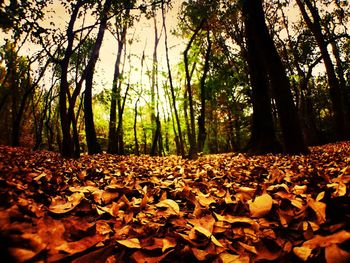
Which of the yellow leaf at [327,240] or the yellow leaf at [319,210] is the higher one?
the yellow leaf at [319,210]

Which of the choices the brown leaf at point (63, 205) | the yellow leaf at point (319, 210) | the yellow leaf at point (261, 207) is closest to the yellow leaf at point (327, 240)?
the yellow leaf at point (319, 210)

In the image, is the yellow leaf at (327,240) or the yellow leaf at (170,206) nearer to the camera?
the yellow leaf at (327,240)

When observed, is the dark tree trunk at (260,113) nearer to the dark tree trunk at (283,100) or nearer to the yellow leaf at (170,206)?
the dark tree trunk at (283,100)

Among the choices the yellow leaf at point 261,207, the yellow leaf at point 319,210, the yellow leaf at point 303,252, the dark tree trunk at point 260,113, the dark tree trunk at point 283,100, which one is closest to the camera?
the yellow leaf at point 303,252

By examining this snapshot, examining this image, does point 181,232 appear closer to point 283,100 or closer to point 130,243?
point 130,243

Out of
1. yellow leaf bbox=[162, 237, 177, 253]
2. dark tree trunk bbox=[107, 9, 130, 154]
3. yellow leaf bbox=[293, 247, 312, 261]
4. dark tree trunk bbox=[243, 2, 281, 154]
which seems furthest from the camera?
dark tree trunk bbox=[107, 9, 130, 154]

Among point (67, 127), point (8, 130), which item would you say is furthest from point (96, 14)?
point (8, 130)

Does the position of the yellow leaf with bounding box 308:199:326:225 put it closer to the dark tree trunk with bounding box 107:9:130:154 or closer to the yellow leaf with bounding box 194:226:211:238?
the yellow leaf with bounding box 194:226:211:238

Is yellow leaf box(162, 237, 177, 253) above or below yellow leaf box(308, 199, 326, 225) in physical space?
below

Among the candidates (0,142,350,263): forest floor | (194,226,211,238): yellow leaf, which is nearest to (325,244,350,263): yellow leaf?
(0,142,350,263): forest floor

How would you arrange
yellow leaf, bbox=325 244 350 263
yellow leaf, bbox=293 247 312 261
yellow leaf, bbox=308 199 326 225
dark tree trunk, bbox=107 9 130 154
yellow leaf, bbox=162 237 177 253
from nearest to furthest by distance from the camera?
yellow leaf, bbox=325 244 350 263 < yellow leaf, bbox=293 247 312 261 < yellow leaf, bbox=162 237 177 253 < yellow leaf, bbox=308 199 326 225 < dark tree trunk, bbox=107 9 130 154

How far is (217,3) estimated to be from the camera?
10.4 meters

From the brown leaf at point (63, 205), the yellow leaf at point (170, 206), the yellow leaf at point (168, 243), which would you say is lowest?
the yellow leaf at point (168, 243)

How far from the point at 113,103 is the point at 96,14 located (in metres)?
7.93
